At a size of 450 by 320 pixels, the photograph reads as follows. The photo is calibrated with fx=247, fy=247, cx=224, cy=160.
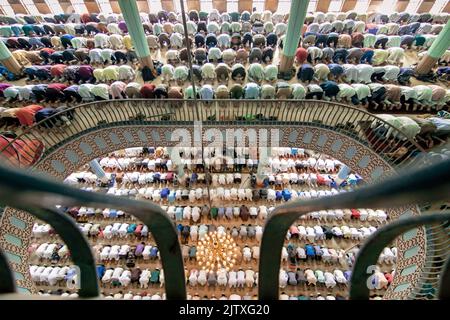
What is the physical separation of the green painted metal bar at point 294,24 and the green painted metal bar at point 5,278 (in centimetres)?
991

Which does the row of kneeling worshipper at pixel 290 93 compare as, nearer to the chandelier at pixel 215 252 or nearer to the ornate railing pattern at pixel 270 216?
the chandelier at pixel 215 252

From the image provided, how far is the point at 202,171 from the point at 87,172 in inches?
195

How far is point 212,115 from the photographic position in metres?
8.20

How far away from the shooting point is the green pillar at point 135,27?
846 centimetres

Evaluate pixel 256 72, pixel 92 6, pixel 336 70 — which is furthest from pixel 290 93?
pixel 92 6

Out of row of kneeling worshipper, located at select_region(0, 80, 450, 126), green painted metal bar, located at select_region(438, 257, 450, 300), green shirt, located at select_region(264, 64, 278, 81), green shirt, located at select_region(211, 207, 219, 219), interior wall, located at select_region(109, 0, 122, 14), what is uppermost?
interior wall, located at select_region(109, 0, 122, 14)

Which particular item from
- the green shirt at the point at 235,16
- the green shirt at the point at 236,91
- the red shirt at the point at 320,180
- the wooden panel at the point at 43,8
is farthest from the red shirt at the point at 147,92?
the wooden panel at the point at 43,8

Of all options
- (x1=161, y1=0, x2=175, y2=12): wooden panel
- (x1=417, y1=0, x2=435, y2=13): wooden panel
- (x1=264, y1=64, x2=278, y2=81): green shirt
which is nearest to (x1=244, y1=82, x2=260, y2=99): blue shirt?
(x1=264, y1=64, x2=278, y2=81): green shirt

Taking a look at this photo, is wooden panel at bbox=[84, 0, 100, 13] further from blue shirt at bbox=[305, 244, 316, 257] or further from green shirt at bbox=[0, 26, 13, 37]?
blue shirt at bbox=[305, 244, 316, 257]

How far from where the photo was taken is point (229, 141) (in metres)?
8.15

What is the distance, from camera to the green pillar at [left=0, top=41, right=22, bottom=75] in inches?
430
